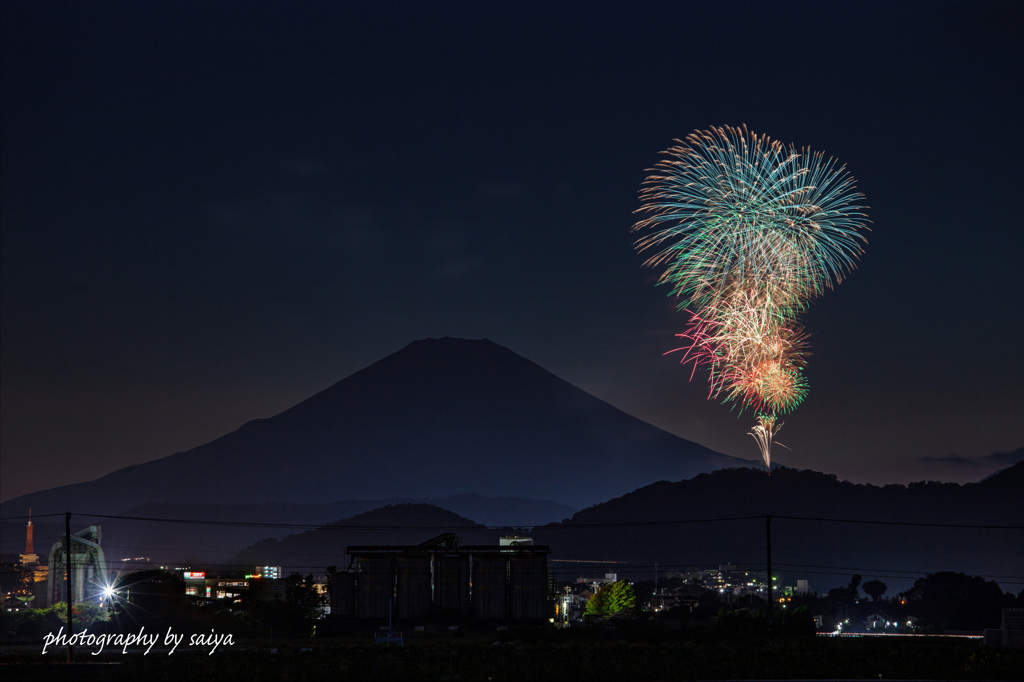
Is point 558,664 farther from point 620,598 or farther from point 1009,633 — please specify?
point 620,598

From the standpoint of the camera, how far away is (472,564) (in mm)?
80750

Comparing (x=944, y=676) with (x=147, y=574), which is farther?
(x=147, y=574)

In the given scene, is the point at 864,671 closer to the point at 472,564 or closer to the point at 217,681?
the point at 217,681

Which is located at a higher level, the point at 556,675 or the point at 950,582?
the point at 556,675

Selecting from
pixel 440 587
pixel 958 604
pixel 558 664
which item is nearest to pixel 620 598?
pixel 958 604

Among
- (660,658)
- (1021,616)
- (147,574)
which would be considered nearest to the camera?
(660,658)

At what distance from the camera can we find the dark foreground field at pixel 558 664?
47406 mm

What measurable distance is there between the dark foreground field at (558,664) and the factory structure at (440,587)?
20720mm

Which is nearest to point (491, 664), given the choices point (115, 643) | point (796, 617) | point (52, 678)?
point (52, 678)

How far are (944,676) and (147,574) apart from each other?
10852 cm

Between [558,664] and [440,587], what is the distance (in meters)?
31.6

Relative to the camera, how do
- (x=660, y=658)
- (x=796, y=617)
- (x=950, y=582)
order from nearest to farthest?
1. (x=660, y=658)
2. (x=796, y=617)
3. (x=950, y=582)

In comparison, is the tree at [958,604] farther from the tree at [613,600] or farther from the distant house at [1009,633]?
the distant house at [1009,633]

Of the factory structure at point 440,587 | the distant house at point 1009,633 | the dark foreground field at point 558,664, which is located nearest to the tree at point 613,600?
the factory structure at point 440,587
